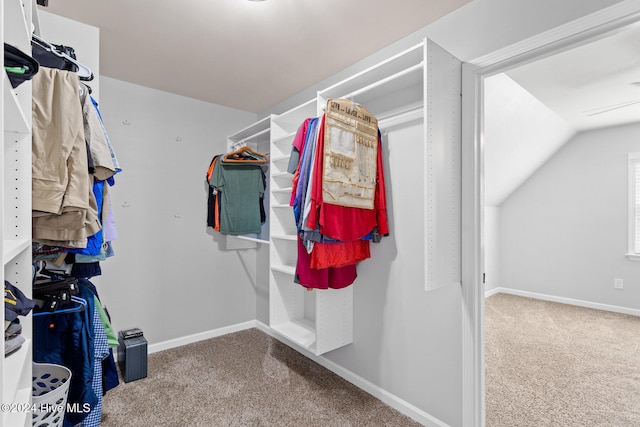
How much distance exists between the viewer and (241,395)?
2266 millimetres

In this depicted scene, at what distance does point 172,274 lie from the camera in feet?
10.2

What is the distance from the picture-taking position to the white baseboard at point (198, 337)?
118 inches

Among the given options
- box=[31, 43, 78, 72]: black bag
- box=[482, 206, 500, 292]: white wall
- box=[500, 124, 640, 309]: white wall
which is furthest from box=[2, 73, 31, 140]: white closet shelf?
box=[500, 124, 640, 309]: white wall

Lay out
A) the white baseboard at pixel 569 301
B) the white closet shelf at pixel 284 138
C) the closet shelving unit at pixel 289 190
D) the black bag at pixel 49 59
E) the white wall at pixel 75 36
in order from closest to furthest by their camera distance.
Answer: the black bag at pixel 49 59 < the white wall at pixel 75 36 < the closet shelving unit at pixel 289 190 < the white closet shelf at pixel 284 138 < the white baseboard at pixel 569 301

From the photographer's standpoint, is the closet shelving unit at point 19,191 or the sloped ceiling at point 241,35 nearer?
the closet shelving unit at point 19,191

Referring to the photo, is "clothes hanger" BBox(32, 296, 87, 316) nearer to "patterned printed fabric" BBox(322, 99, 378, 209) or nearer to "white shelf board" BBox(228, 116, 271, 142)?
"patterned printed fabric" BBox(322, 99, 378, 209)

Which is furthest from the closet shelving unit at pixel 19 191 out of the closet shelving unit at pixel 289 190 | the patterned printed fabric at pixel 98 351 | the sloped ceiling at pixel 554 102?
the sloped ceiling at pixel 554 102

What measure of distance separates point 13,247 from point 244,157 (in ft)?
7.49

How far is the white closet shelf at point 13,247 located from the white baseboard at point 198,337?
225cm

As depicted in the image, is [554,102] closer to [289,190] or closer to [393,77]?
[393,77]

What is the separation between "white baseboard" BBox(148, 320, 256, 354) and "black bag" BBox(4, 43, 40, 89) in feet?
8.98

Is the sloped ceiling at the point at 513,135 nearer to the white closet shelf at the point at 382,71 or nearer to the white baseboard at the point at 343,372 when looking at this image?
the white closet shelf at the point at 382,71

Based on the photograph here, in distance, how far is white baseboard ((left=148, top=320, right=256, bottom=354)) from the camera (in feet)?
9.82

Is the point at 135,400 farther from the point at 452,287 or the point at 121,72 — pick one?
the point at 121,72
